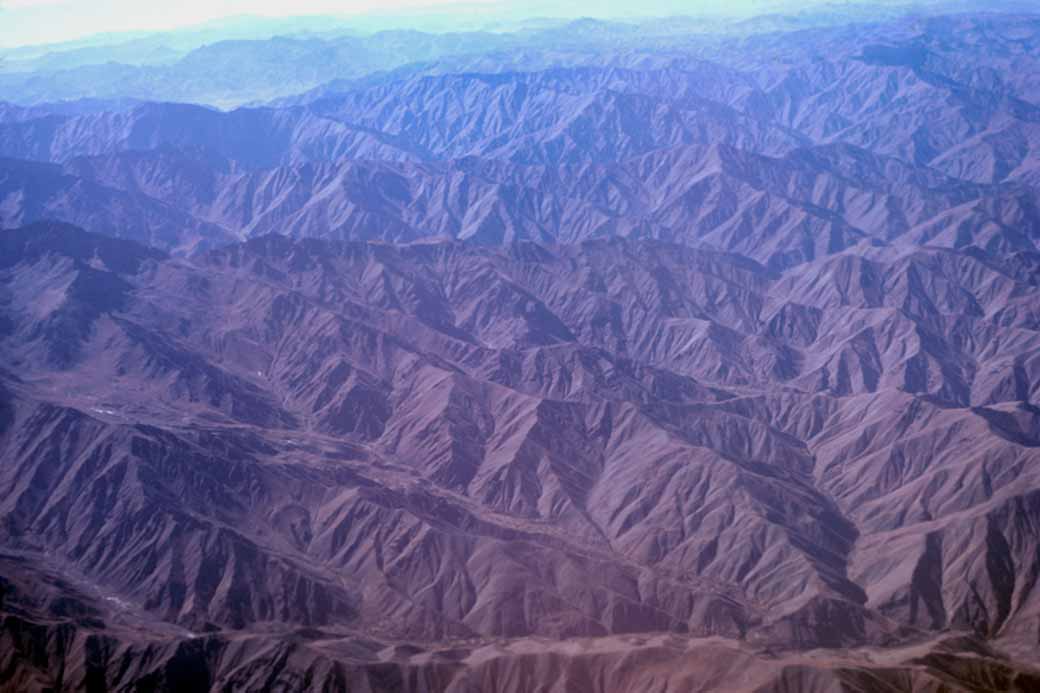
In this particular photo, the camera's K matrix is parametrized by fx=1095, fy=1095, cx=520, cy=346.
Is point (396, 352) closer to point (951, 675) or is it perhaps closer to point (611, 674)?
point (611, 674)

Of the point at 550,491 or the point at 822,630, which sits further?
the point at 550,491

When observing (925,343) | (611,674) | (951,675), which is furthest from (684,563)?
(925,343)

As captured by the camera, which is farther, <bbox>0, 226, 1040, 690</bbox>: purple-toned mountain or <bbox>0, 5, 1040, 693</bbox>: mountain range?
<bbox>0, 226, 1040, 690</bbox>: purple-toned mountain

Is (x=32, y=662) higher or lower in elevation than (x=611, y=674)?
higher

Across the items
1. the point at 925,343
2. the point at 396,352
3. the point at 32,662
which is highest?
the point at 32,662

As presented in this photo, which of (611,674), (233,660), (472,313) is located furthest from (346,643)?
(472,313)

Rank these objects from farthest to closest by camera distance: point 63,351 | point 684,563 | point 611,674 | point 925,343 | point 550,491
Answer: point 925,343, point 63,351, point 550,491, point 684,563, point 611,674

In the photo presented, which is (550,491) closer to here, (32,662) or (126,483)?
(126,483)

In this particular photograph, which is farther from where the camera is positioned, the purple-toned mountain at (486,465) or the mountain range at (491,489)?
the purple-toned mountain at (486,465)

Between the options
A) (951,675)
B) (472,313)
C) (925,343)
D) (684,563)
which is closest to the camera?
(951,675)

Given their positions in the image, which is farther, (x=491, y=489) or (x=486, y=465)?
(x=486, y=465)
